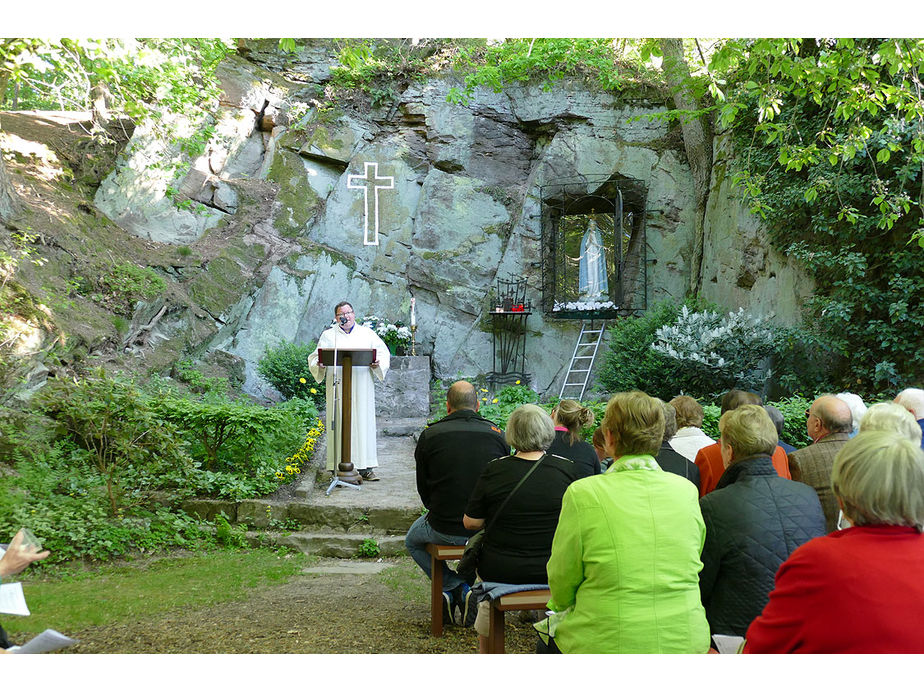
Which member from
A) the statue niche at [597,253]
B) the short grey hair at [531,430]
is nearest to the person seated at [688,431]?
the short grey hair at [531,430]

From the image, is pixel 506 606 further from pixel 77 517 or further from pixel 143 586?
pixel 77 517

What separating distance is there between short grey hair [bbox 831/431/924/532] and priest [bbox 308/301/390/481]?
5683mm

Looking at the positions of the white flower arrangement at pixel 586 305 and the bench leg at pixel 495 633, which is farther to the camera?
the white flower arrangement at pixel 586 305

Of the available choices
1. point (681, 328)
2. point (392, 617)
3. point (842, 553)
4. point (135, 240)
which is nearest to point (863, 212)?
point (681, 328)

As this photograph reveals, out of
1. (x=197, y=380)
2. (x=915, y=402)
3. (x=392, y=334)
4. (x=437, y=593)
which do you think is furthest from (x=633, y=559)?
(x=392, y=334)

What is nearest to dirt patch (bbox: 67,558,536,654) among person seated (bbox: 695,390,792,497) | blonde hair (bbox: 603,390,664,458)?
person seated (bbox: 695,390,792,497)

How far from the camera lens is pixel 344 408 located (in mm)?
6977

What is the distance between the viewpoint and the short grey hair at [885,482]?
168 centimetres

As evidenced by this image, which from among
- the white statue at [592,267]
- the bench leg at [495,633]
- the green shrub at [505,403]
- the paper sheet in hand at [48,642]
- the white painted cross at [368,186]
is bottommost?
the bench leg at [495,633]

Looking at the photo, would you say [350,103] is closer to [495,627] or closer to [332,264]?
[332,264]

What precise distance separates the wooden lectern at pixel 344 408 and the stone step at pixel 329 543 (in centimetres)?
103

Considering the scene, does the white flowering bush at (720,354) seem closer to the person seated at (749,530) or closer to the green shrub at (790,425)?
the green shrub at (790,425)

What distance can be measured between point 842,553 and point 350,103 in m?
13.5

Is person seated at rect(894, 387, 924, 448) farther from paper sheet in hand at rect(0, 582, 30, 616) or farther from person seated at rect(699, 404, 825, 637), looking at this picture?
paper sheet in hand at rect(0, 582, 30, 616)
